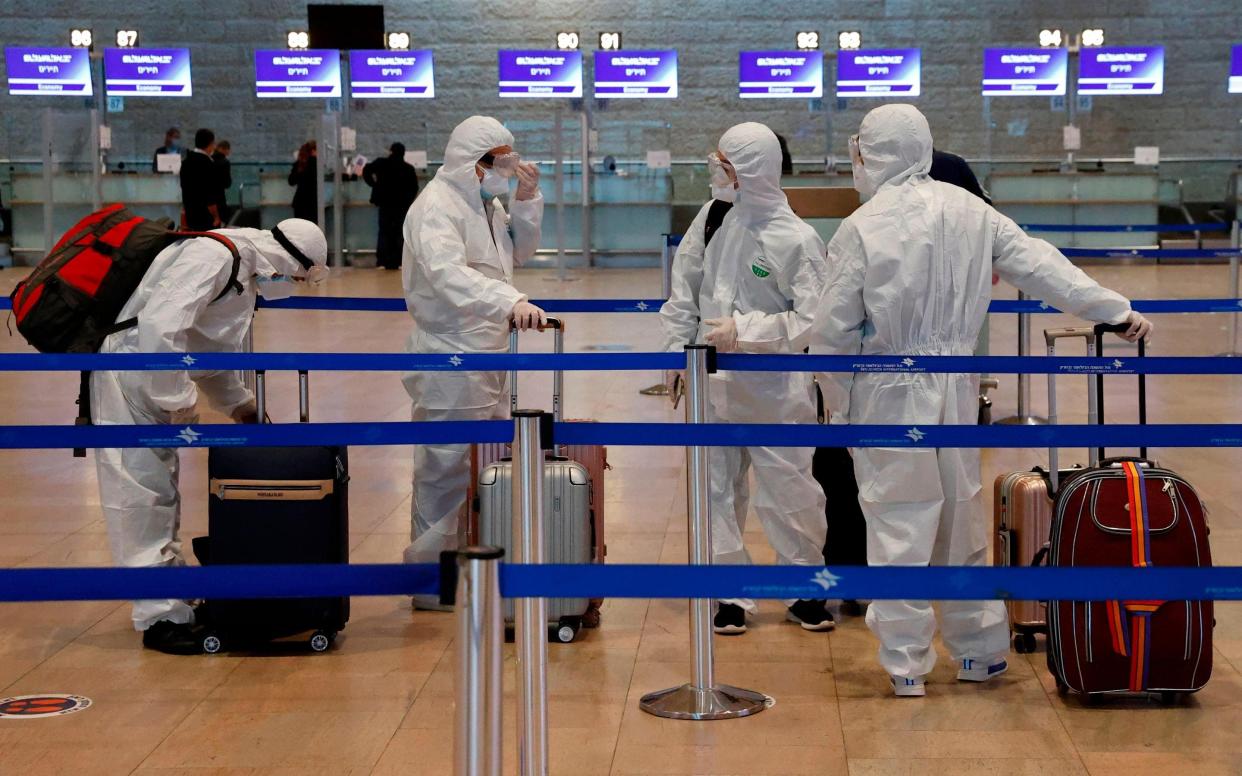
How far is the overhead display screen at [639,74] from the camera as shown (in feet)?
75.0

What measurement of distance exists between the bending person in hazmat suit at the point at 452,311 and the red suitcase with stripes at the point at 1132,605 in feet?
6.62

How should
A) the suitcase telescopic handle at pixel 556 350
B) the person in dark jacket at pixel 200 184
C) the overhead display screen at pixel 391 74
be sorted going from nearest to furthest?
1. the suitcase telescopic handle at pixel 556 350
2. the person in dark jacket at pixel 200 184
3. the overhead display screen at pixel 391 74

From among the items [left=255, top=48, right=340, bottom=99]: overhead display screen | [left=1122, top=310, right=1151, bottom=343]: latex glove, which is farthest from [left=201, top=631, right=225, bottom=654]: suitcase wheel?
[left=255, top=48, right=340, bottom=99]: overhead display screen

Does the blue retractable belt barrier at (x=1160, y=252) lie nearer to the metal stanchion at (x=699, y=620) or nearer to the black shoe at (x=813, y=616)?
the black shoe at (x=813, y=616)

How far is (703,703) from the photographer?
13.6 ft

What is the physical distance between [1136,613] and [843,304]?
112cm

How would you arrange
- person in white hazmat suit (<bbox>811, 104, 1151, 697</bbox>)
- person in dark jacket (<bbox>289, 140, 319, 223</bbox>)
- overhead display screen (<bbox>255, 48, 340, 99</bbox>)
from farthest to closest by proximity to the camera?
overhead display screen (<bbox>255, 48, 340, 99</bbox>)
person in dark jacket (<bbox>289, 140, 319, 223</bbox>)
person in white hazmat suit (<bbox>811, 104, 1151, 697</bbox>)

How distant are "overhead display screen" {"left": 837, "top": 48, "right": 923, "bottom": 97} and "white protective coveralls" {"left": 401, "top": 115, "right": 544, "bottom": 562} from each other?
59.2 ft

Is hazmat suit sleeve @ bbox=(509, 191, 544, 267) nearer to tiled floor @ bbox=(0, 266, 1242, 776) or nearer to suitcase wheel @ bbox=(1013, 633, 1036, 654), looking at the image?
tiled floor @ bbox=(0, 266, 1242, 776)

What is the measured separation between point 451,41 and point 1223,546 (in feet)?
63.4

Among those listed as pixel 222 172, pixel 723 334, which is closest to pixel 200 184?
pixel 222 172

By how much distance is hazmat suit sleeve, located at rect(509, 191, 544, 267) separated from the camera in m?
5.79

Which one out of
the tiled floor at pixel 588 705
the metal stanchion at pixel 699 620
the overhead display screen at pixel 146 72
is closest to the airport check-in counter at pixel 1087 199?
the overhead display screen at pixel 146 72

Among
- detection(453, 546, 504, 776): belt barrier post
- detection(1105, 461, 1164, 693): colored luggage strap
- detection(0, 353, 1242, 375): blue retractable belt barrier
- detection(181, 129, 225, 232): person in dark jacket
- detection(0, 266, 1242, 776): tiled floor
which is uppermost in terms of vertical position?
detection(181, 129, 225, 232): person in dark jacket
